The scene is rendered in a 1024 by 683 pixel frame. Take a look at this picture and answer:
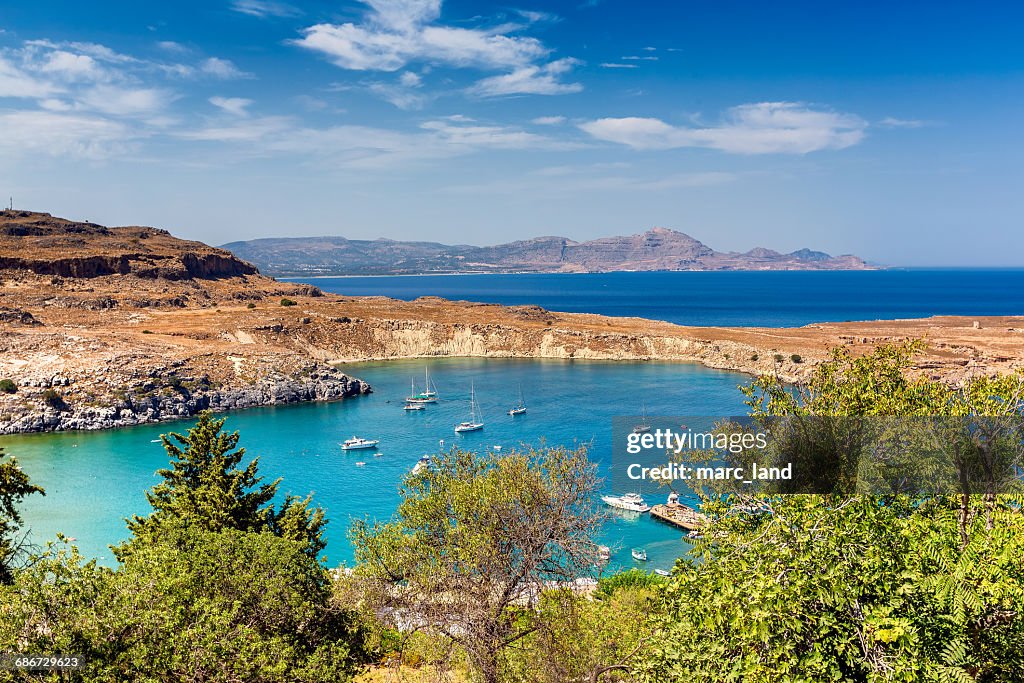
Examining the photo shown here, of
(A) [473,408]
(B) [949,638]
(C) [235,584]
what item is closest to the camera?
(B) [949,638]

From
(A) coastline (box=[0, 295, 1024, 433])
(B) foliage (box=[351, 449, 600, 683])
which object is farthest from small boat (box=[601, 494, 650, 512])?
(A) coastline (box=[0, 295, 1024, 433])

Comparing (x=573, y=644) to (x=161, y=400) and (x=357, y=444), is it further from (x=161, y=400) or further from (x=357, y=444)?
(x=161, y=400)

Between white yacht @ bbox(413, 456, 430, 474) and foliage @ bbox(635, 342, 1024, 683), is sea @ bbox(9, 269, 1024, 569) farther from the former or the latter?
foliage @ bbox(635, 342, 1024, 683)

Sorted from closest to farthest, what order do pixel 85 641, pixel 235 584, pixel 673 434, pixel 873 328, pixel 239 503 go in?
pixel 85 641
pixel 673 434
pixel 235 584
pixel 239 503
pixel 873 328

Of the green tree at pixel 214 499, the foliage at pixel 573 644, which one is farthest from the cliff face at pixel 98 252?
the foliage at pixel 573 644

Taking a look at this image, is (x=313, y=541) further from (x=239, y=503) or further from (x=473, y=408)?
(x=473, y=408)

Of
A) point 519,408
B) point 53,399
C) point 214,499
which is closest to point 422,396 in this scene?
point 519,408

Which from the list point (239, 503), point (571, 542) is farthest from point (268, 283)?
point (571, 542)
